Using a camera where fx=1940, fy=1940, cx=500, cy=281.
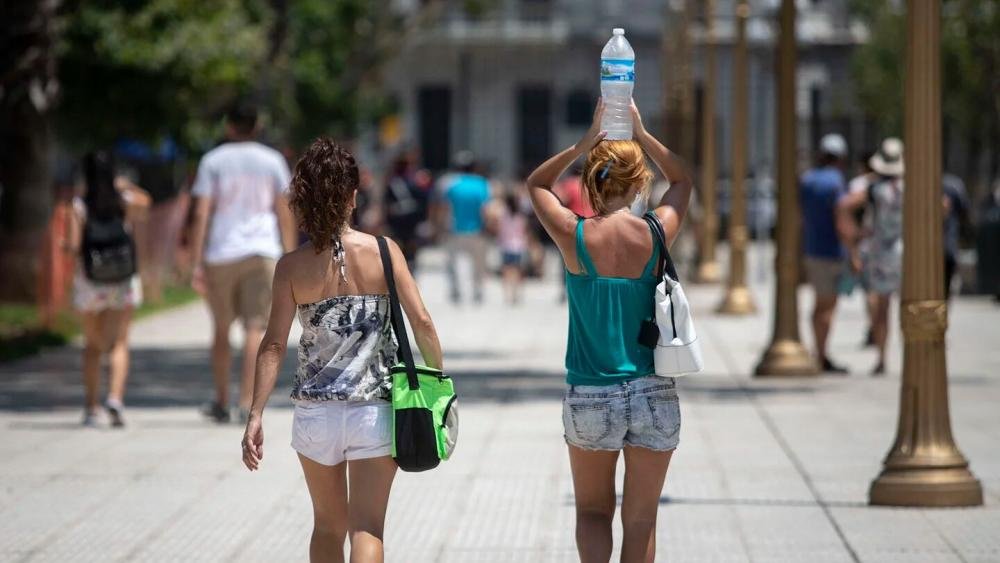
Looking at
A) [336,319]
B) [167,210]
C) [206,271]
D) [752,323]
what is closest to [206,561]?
[336,319]

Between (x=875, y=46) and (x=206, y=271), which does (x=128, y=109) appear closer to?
(x=206, y=271)

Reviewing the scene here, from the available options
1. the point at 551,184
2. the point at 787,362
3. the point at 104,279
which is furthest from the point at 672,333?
the point at 787,362

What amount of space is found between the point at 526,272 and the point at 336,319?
25841mm

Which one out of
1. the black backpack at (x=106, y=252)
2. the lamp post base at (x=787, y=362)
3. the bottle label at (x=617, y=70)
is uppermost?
the bottle label at (x=617, y=70)

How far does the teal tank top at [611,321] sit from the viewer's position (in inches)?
220

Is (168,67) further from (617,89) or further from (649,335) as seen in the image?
(649,335)

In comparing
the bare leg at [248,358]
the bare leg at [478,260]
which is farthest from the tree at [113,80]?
the bare leg at [248,358]

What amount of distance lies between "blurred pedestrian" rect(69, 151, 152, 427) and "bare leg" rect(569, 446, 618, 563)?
19.9 feet

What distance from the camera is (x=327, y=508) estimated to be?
5535 millimetres

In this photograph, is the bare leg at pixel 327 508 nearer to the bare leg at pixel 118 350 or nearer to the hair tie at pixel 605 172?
the hair tie at pixel 605 172

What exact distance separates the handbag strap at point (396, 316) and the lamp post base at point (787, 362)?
910 centimetres

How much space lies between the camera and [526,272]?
103ft

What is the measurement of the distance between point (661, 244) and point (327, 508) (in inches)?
48.1

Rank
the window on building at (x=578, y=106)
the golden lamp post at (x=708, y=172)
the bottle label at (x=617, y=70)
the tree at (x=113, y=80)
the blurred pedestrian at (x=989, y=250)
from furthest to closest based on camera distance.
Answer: the window on building at (x=578, y=106)
the golden lamp post at (x=708, y=172)
the tree at (x=113, y=80)
the blurred pedestrian at (x=989, y=250)
the bottle label at (x=617, y=70)
